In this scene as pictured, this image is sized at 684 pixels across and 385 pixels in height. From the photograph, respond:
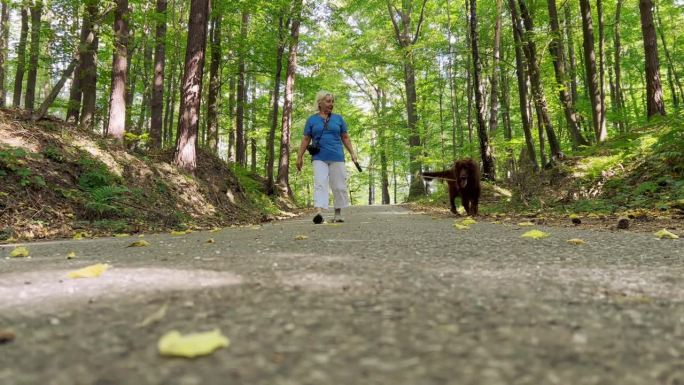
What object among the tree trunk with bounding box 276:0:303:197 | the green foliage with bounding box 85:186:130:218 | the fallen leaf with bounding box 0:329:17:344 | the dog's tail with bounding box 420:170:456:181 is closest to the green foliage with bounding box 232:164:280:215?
the tree trunk with bounding box 276:0:303:197

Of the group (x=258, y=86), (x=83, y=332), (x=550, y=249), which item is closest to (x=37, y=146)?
(x=83, y=332)

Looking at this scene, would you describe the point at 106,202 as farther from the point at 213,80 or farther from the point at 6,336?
the point at 213,80

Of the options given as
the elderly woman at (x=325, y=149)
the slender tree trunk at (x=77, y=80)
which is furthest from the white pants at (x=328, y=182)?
the slender tree trunk at (x=77, y=80)

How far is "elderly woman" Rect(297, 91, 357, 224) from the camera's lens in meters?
7.26

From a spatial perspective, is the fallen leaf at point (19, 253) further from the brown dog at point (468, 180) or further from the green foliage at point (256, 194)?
the green foliage at point (256, 194)

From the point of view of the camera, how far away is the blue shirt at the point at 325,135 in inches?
286

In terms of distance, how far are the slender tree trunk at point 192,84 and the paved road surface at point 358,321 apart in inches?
284

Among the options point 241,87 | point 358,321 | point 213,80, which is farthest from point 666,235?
point 241,87

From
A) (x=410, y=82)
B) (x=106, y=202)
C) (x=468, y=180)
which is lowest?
(x=106, y=202)

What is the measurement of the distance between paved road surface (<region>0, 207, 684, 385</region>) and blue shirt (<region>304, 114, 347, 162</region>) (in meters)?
4.71

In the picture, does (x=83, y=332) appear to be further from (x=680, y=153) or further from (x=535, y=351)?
(x=680, y=153)

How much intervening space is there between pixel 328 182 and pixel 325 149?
0.61m

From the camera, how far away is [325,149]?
23.9 ft

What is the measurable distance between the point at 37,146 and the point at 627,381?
8.42 m
